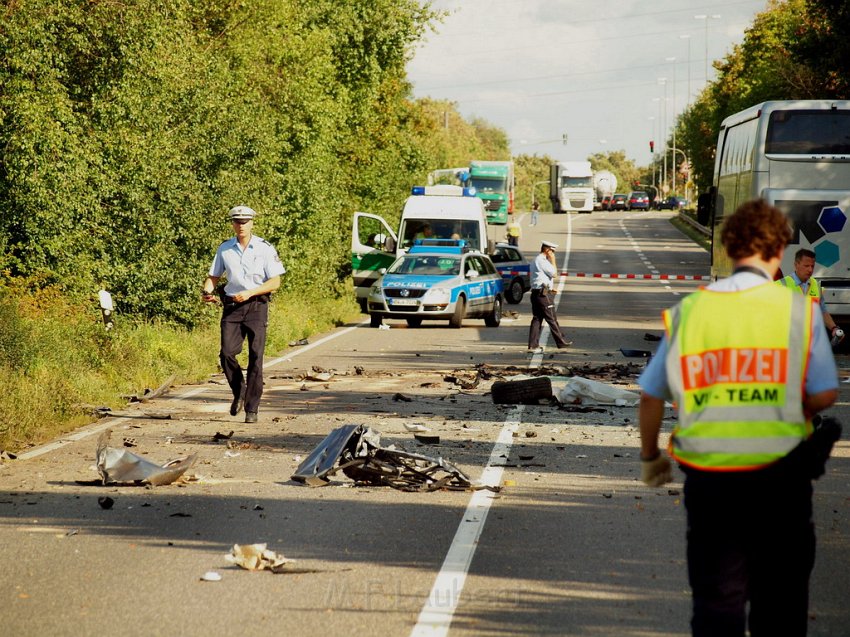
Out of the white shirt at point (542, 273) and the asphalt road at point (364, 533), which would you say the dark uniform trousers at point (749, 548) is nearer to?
the asphalt road at point (364, 533)

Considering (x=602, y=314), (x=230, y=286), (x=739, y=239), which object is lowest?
(x=602, y=314)

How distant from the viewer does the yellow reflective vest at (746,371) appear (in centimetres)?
436

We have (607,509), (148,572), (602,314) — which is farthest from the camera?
(602,314)

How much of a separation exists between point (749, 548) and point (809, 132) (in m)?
20.1

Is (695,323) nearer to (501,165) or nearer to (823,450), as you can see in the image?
(823,450)

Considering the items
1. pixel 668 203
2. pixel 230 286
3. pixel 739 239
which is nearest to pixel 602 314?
pixel 230 286

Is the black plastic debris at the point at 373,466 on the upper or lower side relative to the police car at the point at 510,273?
upper

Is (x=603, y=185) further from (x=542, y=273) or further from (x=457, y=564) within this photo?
(x=457, y=564)

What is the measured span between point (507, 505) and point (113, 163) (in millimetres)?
13852

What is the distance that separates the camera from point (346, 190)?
4494cm

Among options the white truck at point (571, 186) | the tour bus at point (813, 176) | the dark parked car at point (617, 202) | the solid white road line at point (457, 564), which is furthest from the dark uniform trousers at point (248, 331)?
the dark parked car at point (617, 202)

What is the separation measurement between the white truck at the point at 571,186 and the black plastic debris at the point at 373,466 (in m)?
81.0

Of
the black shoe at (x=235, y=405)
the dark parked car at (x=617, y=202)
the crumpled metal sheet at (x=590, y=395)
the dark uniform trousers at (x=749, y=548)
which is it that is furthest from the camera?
the dark parked car at (x=617, y=202)

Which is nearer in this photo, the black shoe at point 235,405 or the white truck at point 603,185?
the black shoe at point 235,405
